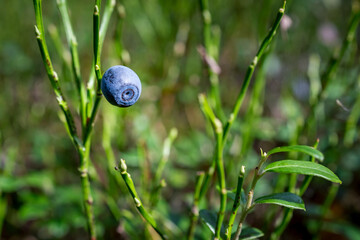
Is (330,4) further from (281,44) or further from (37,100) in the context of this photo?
(37,100)

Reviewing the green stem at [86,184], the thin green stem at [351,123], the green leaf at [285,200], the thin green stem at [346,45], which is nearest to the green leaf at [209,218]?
the green leaf at [285,200]

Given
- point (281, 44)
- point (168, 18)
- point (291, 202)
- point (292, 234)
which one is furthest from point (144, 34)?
point (291, 202)

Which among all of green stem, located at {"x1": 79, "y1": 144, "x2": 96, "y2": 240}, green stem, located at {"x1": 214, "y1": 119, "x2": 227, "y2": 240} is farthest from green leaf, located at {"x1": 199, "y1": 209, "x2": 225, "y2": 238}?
green stem, located at {"x1": 79, "y1": 144, "x2": 96, "y2": 240}

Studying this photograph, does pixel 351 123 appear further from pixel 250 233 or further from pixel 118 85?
pixel 118 85

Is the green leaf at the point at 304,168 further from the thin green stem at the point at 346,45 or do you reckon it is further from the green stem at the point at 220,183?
the thin green stem at the point at 346,45

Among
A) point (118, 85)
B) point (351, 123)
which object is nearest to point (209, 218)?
point (118, 85)

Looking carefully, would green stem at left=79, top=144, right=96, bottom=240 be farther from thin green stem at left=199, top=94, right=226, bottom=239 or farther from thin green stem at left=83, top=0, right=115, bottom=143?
thin green stem at left=199, top=94, right=226, bottom=239

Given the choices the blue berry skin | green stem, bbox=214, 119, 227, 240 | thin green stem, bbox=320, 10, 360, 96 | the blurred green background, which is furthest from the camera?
the blurred green background
